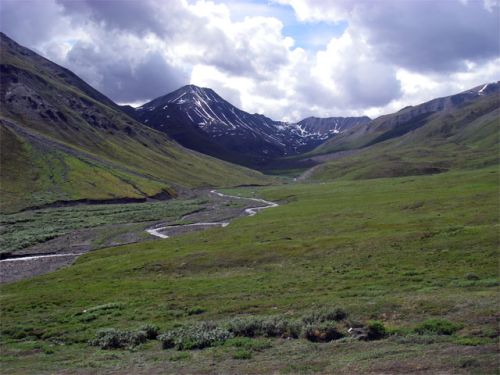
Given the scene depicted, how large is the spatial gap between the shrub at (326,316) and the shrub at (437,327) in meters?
4.61

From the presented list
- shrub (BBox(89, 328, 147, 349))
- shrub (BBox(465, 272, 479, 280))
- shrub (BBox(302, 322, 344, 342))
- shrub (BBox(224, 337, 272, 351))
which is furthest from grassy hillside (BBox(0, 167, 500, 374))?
shrub (BBox(89, 328, 147, 349))

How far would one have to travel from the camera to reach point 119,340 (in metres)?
28.5

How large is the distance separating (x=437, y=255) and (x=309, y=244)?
19.1 meters

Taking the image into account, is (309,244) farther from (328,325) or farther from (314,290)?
(328,325)

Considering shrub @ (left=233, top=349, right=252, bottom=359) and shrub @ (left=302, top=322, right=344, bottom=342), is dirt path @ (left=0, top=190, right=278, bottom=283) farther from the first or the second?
shrub @ (left=302, top=322, right=344, bottom=342)

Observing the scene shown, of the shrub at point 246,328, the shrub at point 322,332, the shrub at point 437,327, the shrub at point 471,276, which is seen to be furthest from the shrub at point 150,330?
the shrub at point 471,276

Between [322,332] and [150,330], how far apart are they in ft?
36.5

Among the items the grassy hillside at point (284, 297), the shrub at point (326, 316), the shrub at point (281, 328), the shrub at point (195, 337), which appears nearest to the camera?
the grassy hillside at point (284, 297)

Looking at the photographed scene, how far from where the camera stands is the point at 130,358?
24859mm

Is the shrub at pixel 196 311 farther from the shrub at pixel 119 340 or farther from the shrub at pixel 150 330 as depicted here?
the shrub at pixel 119 340

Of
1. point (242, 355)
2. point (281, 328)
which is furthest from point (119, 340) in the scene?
point (281, 328)

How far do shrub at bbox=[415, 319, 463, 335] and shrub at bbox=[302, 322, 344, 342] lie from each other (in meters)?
3.90

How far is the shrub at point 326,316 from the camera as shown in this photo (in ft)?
88.2

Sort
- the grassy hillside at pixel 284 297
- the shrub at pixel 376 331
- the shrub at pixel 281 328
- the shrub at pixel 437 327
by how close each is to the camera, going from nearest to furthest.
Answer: the grassy hillside at pixel 284 297, the shrub at pixel 437 327, the shrub at pixel 376 331, the shrub at pixel 281 328
